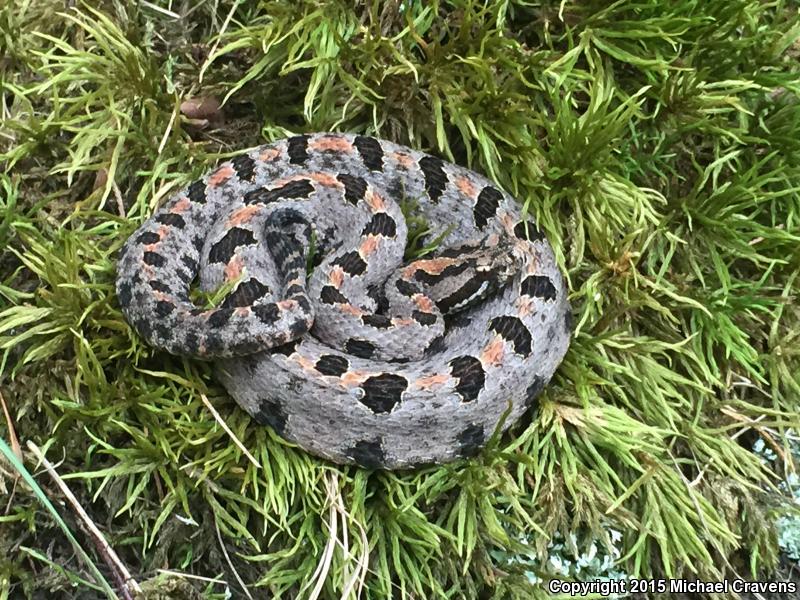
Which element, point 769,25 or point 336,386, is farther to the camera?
point 769,25

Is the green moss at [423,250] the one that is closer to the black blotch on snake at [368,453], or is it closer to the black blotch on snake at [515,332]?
the black blotch on snake at [368,453]

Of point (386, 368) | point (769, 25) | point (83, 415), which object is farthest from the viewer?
point (769, 25)

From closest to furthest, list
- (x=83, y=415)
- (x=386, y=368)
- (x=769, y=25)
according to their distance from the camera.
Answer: (x=83, y=415) < (x=386, y=368) < (x=769, y=25)

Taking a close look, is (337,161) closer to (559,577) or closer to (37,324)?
(37,324)

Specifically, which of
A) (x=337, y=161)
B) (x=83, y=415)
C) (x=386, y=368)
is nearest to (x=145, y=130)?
(x=337, y=161)

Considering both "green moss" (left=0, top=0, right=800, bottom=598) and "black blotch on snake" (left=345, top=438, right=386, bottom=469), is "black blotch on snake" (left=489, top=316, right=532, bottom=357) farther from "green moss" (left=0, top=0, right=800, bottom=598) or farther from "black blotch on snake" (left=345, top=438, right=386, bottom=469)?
"black blotch on snake" (left=345, top=438, right=386, bottom=469)

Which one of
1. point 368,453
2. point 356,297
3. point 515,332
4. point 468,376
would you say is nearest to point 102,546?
point 368,453

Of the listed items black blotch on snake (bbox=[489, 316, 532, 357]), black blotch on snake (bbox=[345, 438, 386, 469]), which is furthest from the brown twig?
black blotch on snake (bbox=[489, 316, 532, 357])
